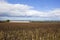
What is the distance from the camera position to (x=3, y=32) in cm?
784

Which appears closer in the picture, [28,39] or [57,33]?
[28,39]

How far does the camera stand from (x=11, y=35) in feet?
24.6

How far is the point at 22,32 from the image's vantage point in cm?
789

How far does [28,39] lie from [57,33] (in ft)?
3.68

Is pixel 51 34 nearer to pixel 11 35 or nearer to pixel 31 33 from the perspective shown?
pixel 31 33

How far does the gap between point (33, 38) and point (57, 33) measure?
943 mm

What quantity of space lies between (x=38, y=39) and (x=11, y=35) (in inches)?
34.3

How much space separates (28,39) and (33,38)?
0.18 meters

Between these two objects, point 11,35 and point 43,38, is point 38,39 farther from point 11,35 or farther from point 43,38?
point 11,35

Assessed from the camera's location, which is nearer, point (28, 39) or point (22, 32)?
point (28, 39)

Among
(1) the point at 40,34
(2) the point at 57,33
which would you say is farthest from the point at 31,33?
(2) the point at 57,33

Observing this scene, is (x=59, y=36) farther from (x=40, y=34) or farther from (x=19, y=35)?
(x=19, y=35)

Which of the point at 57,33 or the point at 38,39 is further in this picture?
the point at 57,33

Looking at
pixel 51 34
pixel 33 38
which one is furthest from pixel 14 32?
pixel 51 34
